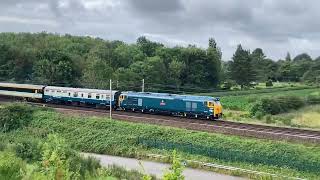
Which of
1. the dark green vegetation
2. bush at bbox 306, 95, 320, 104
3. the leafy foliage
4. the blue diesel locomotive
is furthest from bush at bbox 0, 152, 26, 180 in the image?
bush at bbox 306, 95, 320, 104

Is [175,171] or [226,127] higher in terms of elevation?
[175,171]

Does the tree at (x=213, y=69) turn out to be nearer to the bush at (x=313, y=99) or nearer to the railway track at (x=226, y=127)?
the bush at (x=313, y=99)

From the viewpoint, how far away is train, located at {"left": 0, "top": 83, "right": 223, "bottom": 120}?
4447 centimetres

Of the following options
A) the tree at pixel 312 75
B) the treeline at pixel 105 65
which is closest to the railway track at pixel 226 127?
the treeline at pixel 105 65

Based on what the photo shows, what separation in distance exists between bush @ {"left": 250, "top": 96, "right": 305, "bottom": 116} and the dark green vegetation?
17903 mm

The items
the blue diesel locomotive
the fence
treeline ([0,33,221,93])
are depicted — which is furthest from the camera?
treeline ([0,33,221,93])

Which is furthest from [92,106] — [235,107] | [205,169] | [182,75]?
[182,75]

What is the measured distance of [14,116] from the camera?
151 ft

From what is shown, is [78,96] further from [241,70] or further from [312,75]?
[312,75]

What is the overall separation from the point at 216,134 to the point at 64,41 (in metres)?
77.7

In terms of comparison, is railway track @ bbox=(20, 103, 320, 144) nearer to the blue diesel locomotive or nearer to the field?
the blue diesel locomotive

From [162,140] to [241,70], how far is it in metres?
67.4

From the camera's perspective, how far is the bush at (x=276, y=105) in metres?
54.6

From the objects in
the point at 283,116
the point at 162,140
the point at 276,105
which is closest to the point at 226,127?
the point at 162,140
